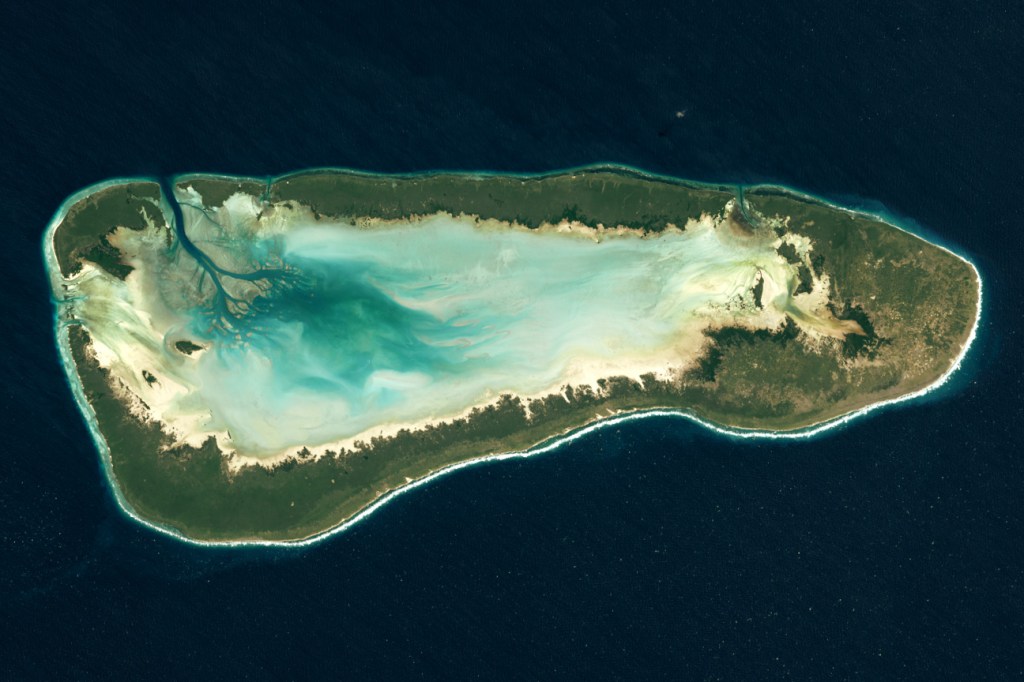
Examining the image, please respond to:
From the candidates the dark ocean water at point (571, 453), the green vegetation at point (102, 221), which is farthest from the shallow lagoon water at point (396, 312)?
the dark ocean water at point (571, 453)

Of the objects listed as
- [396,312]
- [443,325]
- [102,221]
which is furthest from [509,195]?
[102,221]

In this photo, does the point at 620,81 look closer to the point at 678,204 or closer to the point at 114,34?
the point at 678,204

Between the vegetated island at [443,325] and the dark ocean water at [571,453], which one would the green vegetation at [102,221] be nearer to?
the vegetated island at [443,325]

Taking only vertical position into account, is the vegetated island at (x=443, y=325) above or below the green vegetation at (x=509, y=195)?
below

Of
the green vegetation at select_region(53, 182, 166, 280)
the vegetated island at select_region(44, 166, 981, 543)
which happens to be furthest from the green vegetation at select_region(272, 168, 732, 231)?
the green vegetation at select_region(53, 182, 166, 280)

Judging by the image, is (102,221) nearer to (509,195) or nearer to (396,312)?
(396,312)
